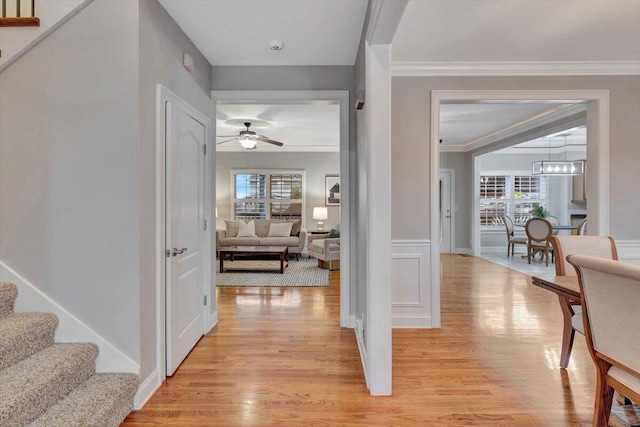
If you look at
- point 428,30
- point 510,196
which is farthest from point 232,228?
point 510,196

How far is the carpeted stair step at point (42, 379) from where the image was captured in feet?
4.74

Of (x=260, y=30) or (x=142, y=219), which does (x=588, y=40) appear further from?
(x=142, y=219)

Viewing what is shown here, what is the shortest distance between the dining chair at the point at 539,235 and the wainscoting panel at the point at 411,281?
4.66m

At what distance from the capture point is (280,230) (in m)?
7.54

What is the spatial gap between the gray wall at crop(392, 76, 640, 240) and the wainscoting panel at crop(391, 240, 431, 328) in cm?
12

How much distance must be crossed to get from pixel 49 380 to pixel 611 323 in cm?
250

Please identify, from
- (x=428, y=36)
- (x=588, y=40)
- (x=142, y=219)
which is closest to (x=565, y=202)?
(x=588, y=40)

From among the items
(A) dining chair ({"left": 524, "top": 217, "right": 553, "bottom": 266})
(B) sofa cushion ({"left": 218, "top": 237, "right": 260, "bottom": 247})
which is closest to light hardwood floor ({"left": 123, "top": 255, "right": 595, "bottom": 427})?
(B) sofa cushion ({"left": 218, "top": 237, "right": 260, "bottom": 247})

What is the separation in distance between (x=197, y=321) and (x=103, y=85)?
1.90 meters

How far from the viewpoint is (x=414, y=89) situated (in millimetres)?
3318

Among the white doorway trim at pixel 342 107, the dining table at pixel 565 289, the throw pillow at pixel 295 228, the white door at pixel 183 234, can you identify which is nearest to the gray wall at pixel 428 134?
the white doorway trim at pixel 342 107

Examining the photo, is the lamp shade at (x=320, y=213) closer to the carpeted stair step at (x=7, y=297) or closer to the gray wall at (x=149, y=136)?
the gray wall at (x=149, y=136)

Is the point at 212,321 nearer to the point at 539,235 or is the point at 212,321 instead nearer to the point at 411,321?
the point at 411,321

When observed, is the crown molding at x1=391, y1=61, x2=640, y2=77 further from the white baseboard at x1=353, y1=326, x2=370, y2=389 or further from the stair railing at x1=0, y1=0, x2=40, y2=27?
the stair railing at x1=0, y1=0, x2=40, y2=27
